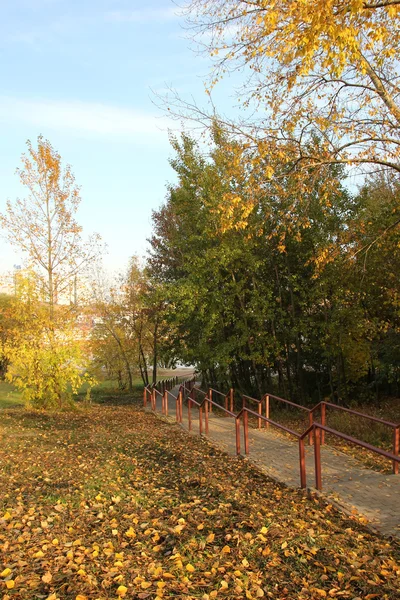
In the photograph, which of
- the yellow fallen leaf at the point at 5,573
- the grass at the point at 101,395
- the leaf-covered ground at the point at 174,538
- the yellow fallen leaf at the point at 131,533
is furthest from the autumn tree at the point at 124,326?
the yellow fallen leaf at the point at 5,573

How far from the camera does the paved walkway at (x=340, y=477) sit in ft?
15.7

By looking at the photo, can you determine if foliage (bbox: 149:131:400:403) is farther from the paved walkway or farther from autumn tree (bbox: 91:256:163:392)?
autumn tree (bbox: 91:256:163:392)

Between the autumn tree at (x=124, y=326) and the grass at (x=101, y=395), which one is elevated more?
the autumn tree at (x=124, y=326)

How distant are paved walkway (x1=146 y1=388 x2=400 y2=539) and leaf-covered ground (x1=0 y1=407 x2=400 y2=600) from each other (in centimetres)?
28

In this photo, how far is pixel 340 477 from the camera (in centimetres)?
612

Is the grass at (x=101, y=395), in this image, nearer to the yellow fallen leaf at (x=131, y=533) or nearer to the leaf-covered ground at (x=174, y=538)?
the leaf-covered ground at (x=174, y=538)

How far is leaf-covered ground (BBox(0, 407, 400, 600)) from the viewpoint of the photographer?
333 cm

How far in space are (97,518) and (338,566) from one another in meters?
2.45

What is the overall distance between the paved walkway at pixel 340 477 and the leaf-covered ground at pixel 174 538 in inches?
10.9

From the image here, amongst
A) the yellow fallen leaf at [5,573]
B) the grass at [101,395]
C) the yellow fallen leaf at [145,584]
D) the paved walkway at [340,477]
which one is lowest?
the grass at [101,395]

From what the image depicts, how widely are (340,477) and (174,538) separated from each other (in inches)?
110

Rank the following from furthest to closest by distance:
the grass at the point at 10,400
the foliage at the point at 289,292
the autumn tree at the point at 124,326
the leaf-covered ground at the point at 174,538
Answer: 1. the autumn tree at the point at 124,326
2. the grass at the point at 10,400
3. the foliage at the point at 289,292
4. the leaf-covered ground at the point at 174,538

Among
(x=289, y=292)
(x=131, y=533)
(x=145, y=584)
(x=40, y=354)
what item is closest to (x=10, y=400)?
(x=40, y=354)

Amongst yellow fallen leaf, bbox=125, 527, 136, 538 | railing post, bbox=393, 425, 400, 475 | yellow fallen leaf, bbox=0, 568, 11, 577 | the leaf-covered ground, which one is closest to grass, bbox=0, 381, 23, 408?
the leaf-covered ground
